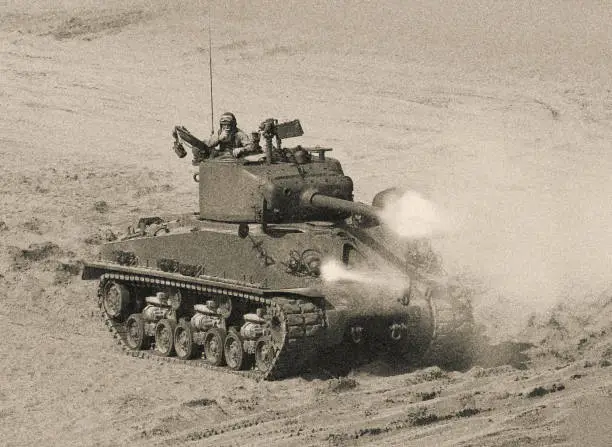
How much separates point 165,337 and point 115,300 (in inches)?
53.4

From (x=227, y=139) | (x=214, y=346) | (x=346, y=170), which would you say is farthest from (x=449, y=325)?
(x=346, y=170)

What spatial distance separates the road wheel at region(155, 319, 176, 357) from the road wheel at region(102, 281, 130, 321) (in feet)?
2.91

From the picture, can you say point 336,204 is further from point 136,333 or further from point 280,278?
point 136,333

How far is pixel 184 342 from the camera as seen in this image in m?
21.5

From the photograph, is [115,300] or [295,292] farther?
[115,300]

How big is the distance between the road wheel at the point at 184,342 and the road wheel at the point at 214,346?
335 millimetres

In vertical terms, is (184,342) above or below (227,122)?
below

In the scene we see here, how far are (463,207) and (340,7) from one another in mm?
21559

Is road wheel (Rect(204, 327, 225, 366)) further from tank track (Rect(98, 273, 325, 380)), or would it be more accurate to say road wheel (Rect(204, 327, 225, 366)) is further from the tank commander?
the tank commander

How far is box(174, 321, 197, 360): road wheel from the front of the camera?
21250 mm

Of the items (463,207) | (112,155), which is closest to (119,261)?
(463,207)

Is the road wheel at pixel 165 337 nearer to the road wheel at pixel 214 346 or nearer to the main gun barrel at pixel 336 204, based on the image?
the road wheel at pixel 214 346

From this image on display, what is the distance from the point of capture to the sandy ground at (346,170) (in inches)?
685

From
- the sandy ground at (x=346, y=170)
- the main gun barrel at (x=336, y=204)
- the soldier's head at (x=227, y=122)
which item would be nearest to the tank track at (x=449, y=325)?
the sandy ground at (x=346, y=170)
